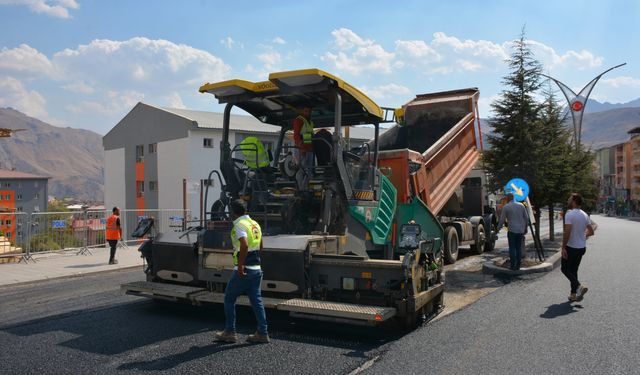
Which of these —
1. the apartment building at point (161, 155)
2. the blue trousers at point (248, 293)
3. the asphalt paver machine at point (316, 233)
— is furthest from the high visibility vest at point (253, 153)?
the apartment building at point (161, 155)

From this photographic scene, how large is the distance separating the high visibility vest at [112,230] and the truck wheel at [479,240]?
356 inches

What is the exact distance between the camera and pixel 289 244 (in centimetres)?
632

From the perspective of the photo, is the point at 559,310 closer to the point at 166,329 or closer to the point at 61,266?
the point at 166,329

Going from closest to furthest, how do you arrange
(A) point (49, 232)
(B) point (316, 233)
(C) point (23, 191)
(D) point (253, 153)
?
(B) point (316, 233) < (D) point (253, 153) < (A) point (49, 232) < (C) point (23, 191)

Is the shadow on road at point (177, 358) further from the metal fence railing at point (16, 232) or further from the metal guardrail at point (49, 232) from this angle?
the metal fence railing at point (16, 232)

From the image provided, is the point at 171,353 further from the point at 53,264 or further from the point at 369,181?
the point at 53,264

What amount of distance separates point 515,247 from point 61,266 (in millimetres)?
10400

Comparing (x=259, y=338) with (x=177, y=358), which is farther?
(x=259, y=338)

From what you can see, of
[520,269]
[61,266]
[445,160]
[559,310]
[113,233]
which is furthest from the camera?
[113,233]

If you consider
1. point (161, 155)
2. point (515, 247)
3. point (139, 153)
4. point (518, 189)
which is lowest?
point (515, 247)

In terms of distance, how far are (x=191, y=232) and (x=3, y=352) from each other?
8.10 feet

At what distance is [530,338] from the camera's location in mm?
5973

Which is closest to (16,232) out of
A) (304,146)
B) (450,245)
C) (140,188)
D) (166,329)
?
(166,329)

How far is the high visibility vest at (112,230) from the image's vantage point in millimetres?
14273
